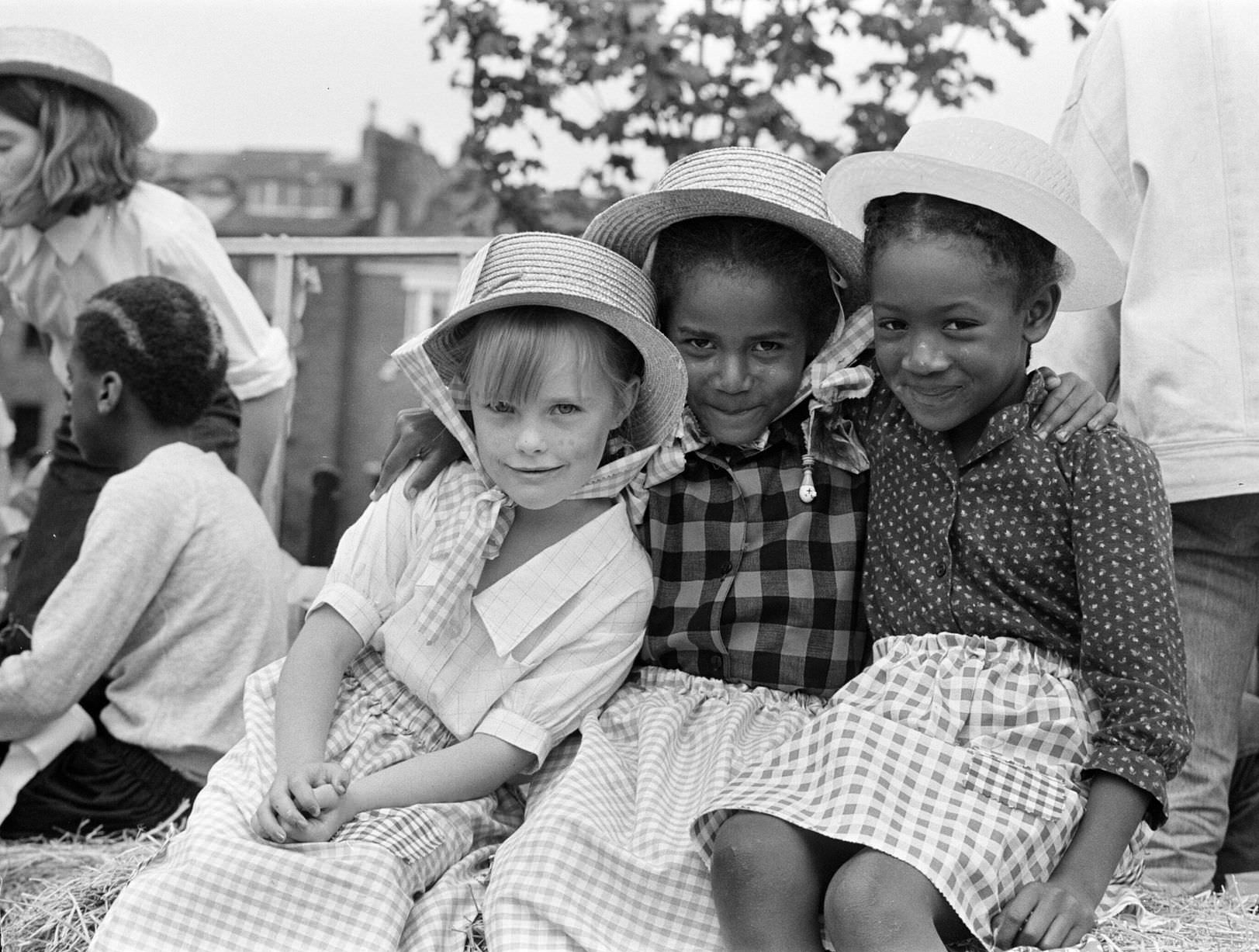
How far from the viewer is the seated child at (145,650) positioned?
3.01 m

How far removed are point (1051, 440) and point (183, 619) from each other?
187 centimetres

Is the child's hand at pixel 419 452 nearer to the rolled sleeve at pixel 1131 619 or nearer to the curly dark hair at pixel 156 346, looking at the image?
the curly dark hair at pixel 156 346

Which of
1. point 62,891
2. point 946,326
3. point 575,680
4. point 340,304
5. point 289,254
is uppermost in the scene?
point 946,326

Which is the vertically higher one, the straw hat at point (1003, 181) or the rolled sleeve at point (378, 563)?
the straw hat at point (1003, 181)

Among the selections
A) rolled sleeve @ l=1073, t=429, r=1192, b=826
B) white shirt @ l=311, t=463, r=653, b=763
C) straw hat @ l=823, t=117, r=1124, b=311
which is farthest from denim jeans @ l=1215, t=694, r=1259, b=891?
white shirt @ l=311, t=463, r=653, b=763

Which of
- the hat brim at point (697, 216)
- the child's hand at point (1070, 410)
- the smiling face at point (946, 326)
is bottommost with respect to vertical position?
the child's hand at point (1070, 410)

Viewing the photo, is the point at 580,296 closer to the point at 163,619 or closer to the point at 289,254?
the point at 163,619

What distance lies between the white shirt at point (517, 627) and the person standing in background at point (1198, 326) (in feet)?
3.26

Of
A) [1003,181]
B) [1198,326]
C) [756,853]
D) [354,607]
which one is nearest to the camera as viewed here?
[756,853]

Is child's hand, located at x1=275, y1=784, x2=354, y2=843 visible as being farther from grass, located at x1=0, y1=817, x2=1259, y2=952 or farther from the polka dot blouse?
the polka dot blouse

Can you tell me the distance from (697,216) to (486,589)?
30.2 inches

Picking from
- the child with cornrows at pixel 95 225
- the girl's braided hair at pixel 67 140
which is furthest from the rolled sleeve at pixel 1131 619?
the girl's braided hair at pixel 67 140

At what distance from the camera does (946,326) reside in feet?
7.56

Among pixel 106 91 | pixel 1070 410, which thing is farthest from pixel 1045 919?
pixel 106 91
